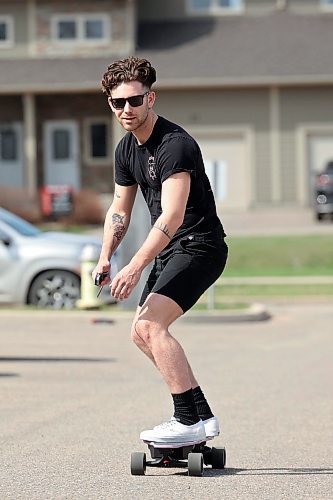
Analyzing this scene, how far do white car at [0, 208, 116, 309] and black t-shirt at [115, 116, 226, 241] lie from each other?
11895mm

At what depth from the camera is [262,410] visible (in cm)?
1064

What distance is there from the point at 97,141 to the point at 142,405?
111 ft

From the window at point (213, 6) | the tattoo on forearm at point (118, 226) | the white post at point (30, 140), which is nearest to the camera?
the tattoo on forearm at point (118, 226)

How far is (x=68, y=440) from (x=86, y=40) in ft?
113

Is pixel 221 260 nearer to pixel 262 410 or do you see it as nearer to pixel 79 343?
pixel 262 410

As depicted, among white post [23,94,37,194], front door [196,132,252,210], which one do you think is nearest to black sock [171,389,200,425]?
front door [196,132,252,210]

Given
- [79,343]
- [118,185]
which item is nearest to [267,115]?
[79,343]

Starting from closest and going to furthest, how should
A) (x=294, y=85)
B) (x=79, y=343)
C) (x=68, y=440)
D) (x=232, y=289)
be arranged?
1. (x=68, y=440)
2. (x=79, y=343)
3. (x=232, y=289)
4. (x=294, y=85)

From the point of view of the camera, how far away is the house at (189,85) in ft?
135

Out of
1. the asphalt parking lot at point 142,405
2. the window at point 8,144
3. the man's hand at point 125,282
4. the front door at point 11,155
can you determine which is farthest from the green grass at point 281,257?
the man's hand at point 125,282

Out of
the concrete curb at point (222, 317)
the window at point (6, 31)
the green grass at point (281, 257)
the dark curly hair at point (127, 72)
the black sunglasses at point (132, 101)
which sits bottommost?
the green grass at point (281, 257)

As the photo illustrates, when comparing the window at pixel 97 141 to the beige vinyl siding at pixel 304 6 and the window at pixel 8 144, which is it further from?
the beige vinyl siding at pixel 304 6

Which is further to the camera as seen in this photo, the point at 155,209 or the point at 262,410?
the point at 262,410

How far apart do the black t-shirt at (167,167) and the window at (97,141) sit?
1425 inches
